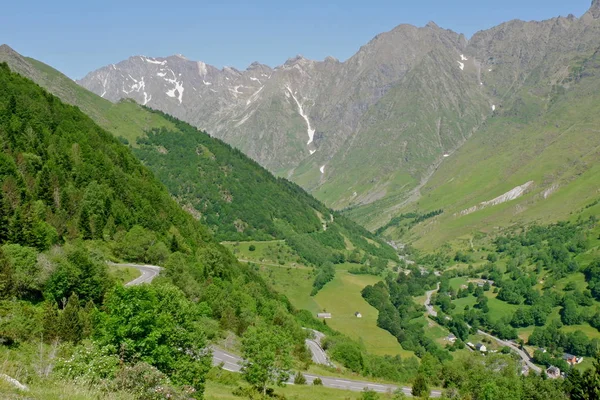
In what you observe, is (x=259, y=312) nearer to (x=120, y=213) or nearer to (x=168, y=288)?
(x=120, y=213)

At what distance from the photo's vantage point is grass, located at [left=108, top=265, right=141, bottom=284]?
6904 centimetres

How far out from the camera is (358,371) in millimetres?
94875

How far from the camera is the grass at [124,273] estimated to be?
69.0 metres

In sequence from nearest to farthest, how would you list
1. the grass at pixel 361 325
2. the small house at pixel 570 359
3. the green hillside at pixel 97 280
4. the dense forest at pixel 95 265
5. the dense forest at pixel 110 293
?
1. the green hillside at pixel 97 280
2. the dense forest at pixel 110 293
3. the dense forest at pixel 95 265
4. the grass at pixel 361 325
5. the small house at pixel 570 359

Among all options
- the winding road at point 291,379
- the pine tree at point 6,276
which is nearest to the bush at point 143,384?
the pine tree at point 6,276

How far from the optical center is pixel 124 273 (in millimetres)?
72188

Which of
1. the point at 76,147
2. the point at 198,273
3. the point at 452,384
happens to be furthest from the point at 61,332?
the point at 76,147

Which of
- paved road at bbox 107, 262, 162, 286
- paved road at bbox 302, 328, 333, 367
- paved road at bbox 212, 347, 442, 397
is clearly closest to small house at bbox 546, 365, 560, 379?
paved road at bbox 302, 328, 333, 367

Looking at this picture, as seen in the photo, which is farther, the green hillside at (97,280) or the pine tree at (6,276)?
the pine tree at (6,276)

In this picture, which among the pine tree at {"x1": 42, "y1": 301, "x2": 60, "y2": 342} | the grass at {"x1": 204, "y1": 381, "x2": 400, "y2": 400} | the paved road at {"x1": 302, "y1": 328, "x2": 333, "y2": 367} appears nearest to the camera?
the pine tree at {"x1": 42, "y1": 301, "x2": 60, "y2": 342}

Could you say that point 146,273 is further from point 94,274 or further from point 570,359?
point 570,359

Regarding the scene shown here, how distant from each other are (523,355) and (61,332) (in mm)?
183452

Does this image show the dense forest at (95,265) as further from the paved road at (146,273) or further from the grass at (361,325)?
the grass at (361,325)

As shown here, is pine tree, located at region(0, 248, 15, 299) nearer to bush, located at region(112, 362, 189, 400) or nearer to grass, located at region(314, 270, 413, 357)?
bush, located at region(112, 362, 189, 400)
